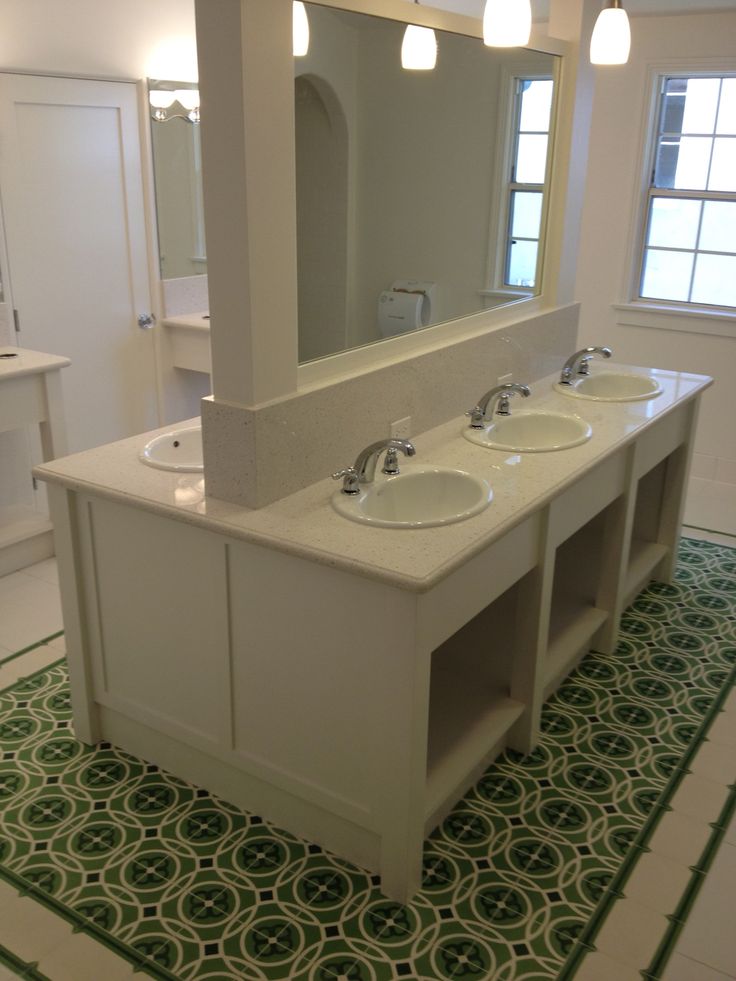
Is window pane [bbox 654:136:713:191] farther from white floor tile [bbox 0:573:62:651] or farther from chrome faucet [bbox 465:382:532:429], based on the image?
white floor tile [bbox 0:573:62:651]

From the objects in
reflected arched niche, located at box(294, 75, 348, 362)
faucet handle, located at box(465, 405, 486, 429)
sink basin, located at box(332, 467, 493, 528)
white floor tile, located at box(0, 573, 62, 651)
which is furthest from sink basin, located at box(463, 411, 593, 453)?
white floor tile, located at box(0, 573, 62, 651)

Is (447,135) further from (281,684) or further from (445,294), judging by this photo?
(281,684)

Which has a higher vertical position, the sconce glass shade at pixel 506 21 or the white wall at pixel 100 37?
the white wall at pixel 100 37

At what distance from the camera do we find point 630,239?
5.15 meters

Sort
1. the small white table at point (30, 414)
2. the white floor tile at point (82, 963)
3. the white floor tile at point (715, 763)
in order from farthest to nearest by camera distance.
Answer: the small white table at point (30, 414), the white floor tile at point (715, 763), the white floor tile at point (82, 963)

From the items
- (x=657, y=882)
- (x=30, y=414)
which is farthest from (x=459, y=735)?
(x=30, y=414)

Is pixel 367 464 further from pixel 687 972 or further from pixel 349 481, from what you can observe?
pixel 687 972

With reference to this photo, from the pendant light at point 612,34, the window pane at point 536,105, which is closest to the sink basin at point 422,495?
the pendant light at point 612,34

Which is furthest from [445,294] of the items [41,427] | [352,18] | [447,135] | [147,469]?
[41,427]

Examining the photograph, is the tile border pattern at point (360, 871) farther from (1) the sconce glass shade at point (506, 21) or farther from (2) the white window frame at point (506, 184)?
(1) the sconce glass shade at point (506, 21)

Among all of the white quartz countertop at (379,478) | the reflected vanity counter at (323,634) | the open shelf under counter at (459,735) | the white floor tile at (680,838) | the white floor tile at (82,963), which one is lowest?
the white floor tile at (82,963)

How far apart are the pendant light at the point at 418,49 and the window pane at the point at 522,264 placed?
2.74ft

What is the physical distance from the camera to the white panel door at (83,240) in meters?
4.08

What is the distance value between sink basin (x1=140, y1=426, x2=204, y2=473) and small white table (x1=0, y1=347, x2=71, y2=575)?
3.64ft
